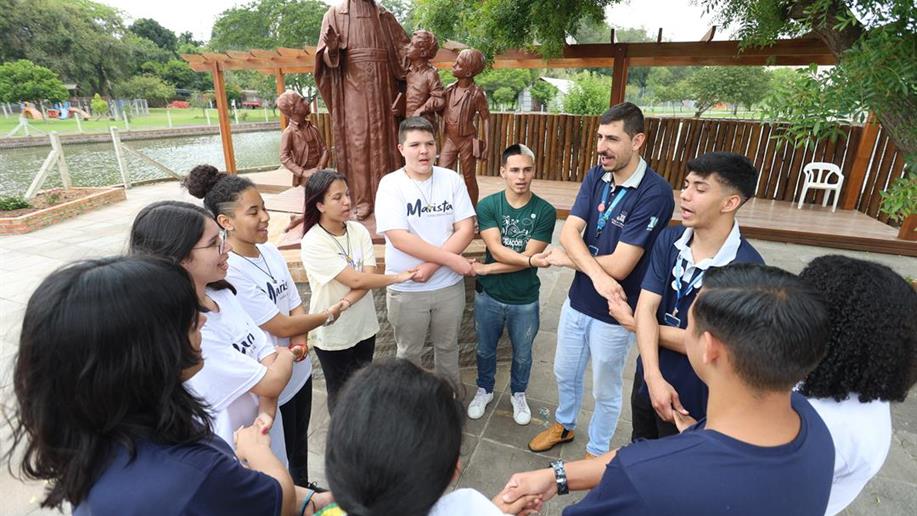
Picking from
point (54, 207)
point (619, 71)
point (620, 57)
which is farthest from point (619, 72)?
point (54, 207)

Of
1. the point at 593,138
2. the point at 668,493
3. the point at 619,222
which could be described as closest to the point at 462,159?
the point at 619,222

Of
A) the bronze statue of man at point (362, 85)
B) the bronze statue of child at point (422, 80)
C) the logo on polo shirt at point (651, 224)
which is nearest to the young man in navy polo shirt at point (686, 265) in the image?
the logo on polo shirt at point (651, 224)

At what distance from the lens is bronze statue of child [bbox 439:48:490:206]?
3299 millimetres

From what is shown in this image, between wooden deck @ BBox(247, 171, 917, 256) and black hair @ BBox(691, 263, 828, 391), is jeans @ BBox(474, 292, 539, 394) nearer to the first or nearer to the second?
black hair @ BBox(691, 263, 828, 391)

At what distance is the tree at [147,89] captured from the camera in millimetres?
30562

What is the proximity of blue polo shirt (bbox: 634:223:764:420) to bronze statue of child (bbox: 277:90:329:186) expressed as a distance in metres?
2.99

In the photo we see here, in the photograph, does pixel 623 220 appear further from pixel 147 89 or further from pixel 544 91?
pixel 147 89

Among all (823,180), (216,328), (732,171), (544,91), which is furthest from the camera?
(544,91)

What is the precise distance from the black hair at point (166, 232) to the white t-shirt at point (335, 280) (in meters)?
0.83

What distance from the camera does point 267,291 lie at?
1896 millimetres

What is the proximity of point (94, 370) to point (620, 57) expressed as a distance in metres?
8.74

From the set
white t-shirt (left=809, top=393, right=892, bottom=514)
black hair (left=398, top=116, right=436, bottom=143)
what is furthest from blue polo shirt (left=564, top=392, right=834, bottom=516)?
black hair (left=398, top=116, right=436, bottom=143)

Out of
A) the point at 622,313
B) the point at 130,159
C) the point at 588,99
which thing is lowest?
the point at 130,159

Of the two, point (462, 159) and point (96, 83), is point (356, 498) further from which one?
point (96, 83)
